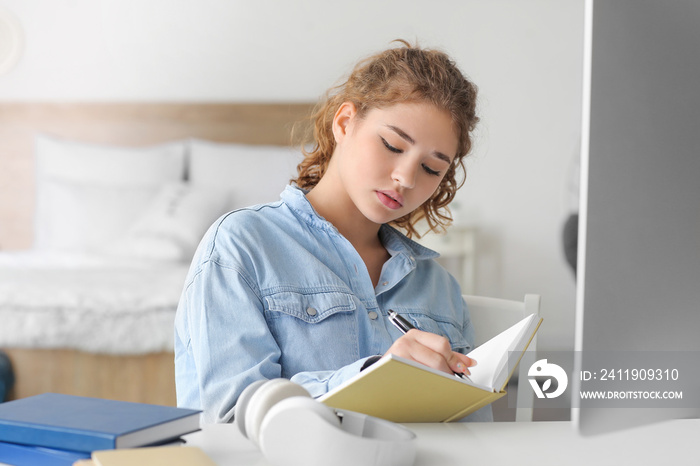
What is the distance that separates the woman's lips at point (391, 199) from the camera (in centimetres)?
104

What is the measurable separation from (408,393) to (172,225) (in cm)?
251

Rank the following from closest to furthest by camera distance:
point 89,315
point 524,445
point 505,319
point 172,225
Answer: point 524,445 < point 505,319 < point 89,315 < point 172,225

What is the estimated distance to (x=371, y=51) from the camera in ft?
11.7

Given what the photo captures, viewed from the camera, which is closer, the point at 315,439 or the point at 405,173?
the point at 315,439

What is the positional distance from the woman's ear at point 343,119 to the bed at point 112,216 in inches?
50.1

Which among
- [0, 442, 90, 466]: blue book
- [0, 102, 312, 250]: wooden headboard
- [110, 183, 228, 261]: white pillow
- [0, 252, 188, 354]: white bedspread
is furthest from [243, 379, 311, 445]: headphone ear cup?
[0, 102, 312, 250]: wooden headboard

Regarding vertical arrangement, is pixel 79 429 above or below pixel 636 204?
below

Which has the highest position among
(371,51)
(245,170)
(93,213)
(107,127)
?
(371,51)

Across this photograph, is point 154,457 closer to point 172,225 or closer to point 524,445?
point 524,445

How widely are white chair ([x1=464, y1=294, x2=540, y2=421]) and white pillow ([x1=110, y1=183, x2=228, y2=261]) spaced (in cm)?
184

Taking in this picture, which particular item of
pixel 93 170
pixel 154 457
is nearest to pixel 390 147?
pixel 154 457

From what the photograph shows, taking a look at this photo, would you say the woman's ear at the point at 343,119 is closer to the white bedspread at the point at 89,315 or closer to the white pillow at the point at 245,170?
the white bedspread at the point at 89,315

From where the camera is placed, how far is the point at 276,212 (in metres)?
1.06

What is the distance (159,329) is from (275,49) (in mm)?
1841
